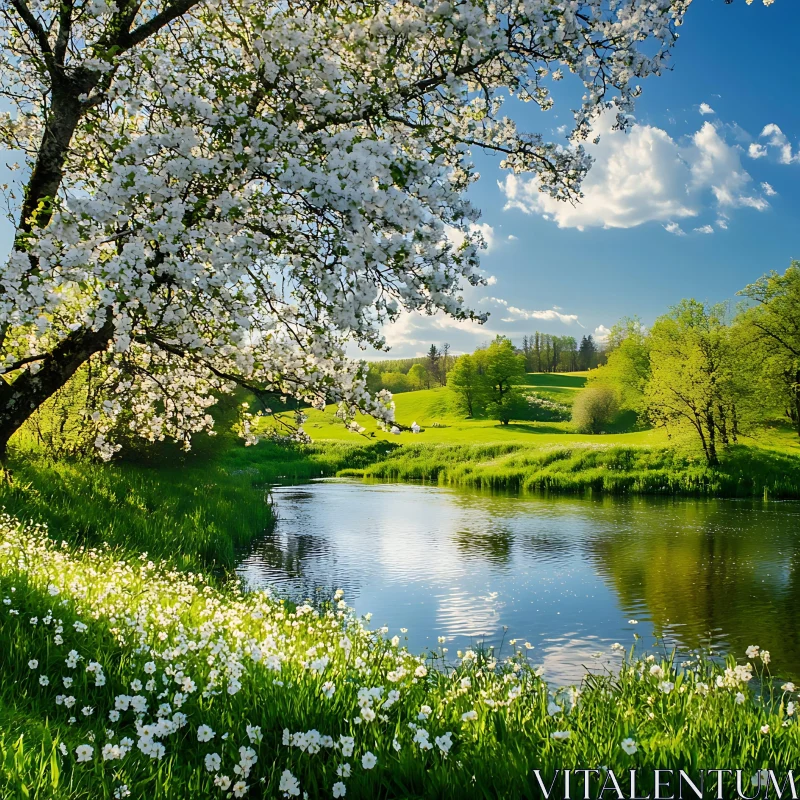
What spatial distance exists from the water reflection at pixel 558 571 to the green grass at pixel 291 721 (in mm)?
1890

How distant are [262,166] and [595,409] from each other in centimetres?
7900

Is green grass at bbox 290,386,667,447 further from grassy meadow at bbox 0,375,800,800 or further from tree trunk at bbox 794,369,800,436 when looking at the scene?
grassy meadow at bbox 0,375,800,800

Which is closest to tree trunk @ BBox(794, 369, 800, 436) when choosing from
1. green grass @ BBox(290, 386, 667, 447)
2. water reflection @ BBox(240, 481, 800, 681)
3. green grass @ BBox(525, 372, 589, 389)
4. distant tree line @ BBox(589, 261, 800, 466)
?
distant tree line @ BBox(589, 261, 800, 466)

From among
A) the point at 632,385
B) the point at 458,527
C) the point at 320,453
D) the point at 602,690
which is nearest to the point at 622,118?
the point at 602,690

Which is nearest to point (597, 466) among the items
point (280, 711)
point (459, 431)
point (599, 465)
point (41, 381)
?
point (599, 465)

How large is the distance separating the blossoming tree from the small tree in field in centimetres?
7428

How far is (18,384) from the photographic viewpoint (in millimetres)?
8922

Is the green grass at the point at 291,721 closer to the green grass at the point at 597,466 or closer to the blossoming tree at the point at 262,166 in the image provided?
the blossoming tree at the point at 262,166

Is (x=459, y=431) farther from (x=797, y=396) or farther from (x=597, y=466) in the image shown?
(x=797, y=396)

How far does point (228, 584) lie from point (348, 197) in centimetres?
1163

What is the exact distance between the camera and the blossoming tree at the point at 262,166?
6695 millimetres

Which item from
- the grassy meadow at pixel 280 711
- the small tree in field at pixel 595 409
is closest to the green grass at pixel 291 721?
the grassy meadow at pixel 280 711

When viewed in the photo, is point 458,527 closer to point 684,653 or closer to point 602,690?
point 684,653

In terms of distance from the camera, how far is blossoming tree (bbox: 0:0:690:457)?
6695 millimetres
